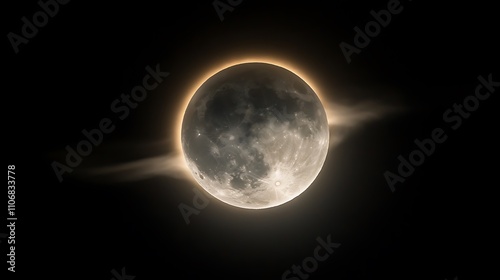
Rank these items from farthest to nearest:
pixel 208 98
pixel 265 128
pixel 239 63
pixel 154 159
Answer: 1. pixel 154 159
2. pixel 239 63
3. pixel 208 98
4. pixel 265 128

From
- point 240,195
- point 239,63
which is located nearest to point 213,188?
point 240,195

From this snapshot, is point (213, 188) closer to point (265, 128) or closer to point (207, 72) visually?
point (265, 128)

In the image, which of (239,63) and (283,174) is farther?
(239,63)

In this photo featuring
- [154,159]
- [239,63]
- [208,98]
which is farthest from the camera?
[154,159]

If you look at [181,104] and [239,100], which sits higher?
[181,104]

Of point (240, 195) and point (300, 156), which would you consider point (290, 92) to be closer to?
point (300, 156)

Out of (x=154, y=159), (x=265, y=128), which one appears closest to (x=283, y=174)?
(x=265, y=128)

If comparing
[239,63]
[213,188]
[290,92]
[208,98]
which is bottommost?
[213,188]
